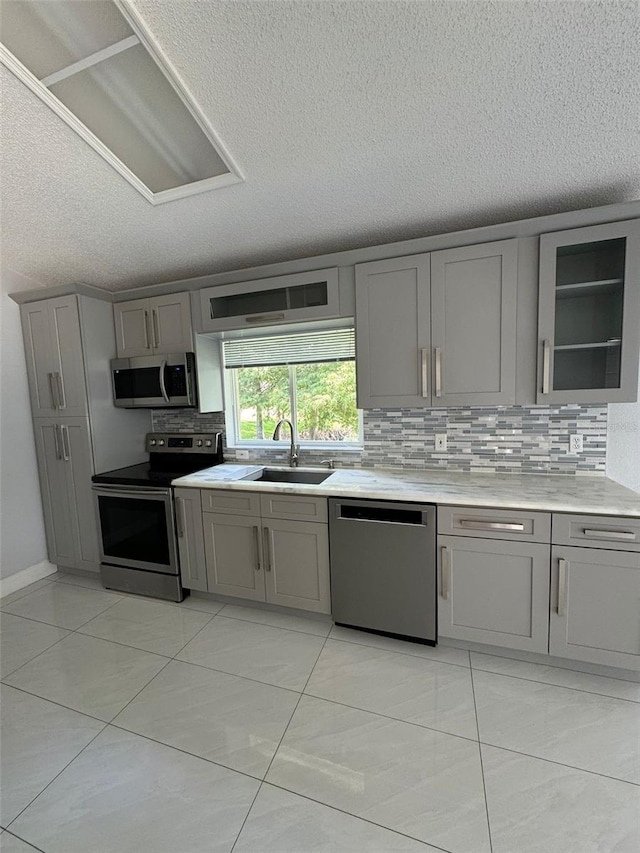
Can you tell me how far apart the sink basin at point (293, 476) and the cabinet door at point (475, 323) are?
40.3 inches

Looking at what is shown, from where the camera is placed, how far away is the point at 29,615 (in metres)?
2.45

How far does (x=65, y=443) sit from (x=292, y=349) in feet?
6.20

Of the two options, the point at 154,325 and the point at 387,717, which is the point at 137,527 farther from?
the point at 387,717

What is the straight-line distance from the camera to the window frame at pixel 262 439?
272 cm

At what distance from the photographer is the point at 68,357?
2.66 metres

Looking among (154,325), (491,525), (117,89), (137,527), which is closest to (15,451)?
(137,527)

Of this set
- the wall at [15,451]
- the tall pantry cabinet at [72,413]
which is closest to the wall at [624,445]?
the tall pantry cabinet at [72,413]

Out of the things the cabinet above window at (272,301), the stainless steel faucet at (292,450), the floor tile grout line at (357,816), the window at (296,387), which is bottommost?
the floor tile grout line at (357,816)

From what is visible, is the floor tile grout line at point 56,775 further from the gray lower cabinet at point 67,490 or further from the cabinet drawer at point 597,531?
the cabinet drawer at point 597,531

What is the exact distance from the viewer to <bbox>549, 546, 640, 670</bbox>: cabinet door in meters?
1.61

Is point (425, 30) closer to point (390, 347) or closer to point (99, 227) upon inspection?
point (390, 347)

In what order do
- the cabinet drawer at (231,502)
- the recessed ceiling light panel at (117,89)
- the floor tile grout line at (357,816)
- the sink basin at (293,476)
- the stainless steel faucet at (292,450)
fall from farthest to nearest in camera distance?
the stainless steel faucet at (292,450)
the sink basin at (293,476)
the cabinet drawer at (231,502)
the recessed ceiling light panel at (117,89)
the floor tile grout line at (357,816)

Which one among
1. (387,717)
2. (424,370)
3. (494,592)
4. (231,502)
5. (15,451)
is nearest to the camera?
(387,717)

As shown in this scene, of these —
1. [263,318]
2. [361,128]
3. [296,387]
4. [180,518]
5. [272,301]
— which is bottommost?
[180,518]
